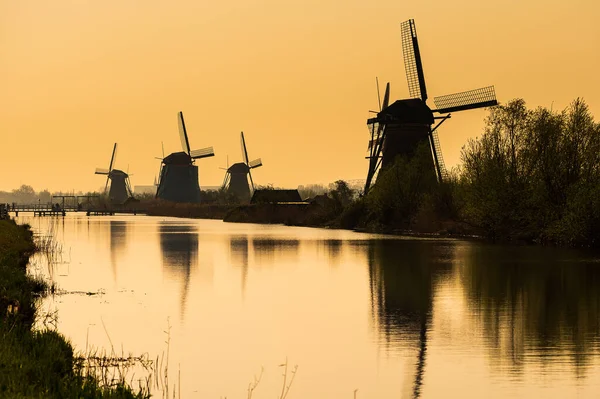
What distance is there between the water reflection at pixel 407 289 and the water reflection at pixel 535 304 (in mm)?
1567

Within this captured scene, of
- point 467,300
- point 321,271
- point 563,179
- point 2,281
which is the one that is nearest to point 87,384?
point 2,281

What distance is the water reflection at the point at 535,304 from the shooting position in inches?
893

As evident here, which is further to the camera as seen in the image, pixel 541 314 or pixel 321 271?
pixel 321 271

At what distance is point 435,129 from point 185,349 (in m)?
65.3

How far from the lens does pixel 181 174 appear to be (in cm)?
17588

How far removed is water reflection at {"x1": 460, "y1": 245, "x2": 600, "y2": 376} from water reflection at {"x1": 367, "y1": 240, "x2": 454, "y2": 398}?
1.57 m

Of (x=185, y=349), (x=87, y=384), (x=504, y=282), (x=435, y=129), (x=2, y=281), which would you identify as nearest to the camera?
(x=87, y=384)

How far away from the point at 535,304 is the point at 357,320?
700 centimetres

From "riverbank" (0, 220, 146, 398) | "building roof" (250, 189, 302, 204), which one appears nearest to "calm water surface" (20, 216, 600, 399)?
"riverbank" (0, 220, 146, 398)

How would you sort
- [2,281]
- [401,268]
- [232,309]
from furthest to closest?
[401,268], [232,309], [2,281]

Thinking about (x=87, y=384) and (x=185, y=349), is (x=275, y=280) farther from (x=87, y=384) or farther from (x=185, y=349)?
(x=87, y=384)

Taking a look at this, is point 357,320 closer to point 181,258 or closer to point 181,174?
point 181,258

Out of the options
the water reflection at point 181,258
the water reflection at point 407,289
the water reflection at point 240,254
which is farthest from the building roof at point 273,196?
the water reflection at point 407,289

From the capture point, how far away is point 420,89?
87438mm
